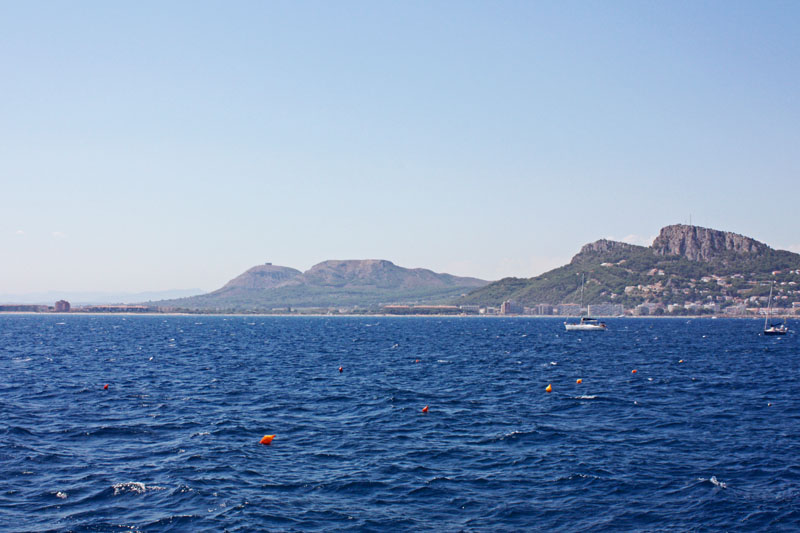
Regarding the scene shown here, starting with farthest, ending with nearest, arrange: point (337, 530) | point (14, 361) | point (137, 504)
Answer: point (14, 361) → point (137, 504) → point (337, 530)

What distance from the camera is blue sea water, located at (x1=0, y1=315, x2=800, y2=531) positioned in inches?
1108

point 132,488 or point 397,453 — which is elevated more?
point 132,488

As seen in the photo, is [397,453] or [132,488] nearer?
[132,488]

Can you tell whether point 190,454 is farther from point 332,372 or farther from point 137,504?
point 332,372

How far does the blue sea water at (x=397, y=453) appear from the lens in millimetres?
28141

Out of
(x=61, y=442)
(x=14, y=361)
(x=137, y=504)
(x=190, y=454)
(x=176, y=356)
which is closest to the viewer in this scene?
(x=137, y=504)

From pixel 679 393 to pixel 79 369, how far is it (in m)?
70.6

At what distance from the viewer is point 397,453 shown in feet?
127

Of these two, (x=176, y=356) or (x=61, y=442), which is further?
(x=176, y=356)

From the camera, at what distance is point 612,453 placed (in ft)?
127

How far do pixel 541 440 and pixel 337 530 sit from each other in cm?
1965

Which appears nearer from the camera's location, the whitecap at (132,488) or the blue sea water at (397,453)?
the blue sea water at (397,453)

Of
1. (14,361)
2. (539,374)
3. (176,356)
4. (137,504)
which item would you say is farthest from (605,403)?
(14,361)

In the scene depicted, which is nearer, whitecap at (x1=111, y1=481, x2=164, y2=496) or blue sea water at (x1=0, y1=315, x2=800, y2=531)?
blue sea water at (x1=0, y1=315, x2=800, y2=531)
